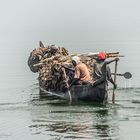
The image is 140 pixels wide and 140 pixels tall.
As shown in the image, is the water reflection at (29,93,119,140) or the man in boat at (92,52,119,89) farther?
the man in boat at (92,52,119,89)

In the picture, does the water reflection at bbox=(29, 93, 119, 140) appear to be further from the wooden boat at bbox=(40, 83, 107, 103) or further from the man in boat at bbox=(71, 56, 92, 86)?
the man in boat at bbox=(71, 56, 92, 86)

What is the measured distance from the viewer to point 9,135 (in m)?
27.1

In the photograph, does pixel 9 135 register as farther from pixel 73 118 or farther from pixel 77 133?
pixel 73 118

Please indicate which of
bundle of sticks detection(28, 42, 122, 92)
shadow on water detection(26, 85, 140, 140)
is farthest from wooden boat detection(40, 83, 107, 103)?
bundle of sticks detection(28, 42, 122, 92)

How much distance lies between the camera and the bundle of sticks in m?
38.3

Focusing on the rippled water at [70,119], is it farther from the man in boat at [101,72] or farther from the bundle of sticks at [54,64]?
the man in boat at [101,72]

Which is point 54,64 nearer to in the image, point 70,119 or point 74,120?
point 70,119

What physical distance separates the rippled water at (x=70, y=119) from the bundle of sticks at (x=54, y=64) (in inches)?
49.2

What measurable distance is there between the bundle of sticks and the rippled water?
1.25 m

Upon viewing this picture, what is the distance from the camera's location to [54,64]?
131 ft

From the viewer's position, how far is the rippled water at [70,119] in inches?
1053

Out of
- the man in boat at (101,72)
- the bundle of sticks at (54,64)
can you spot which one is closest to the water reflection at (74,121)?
the man in boat at (101,72)

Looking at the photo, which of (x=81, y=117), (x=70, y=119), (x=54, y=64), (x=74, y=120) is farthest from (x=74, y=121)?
(x=54, y=64)

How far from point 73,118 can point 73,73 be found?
6.99 metres
